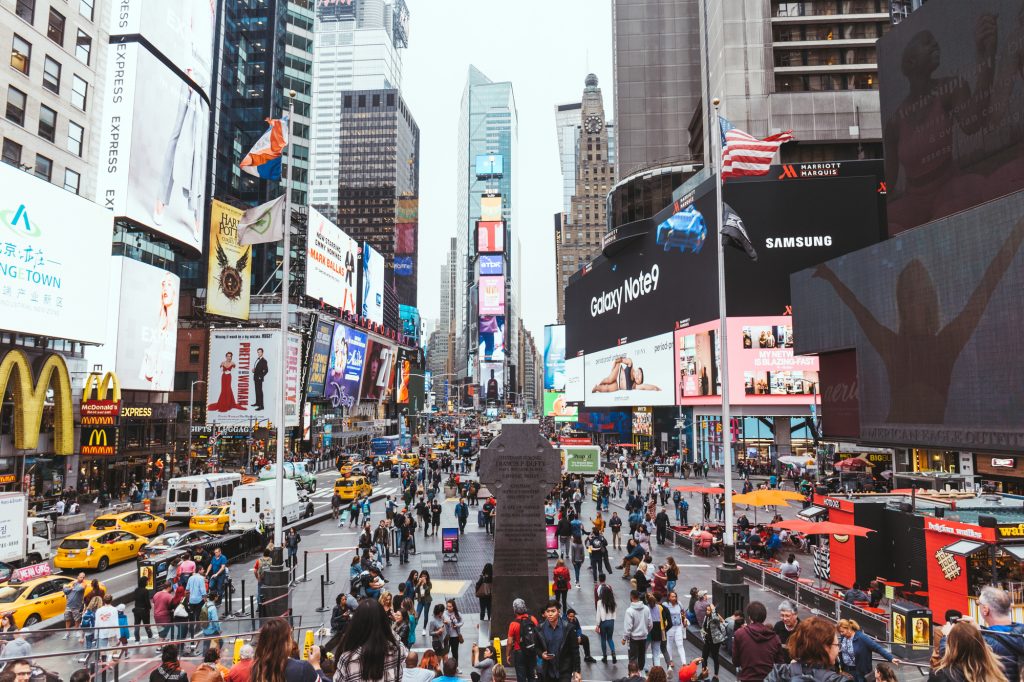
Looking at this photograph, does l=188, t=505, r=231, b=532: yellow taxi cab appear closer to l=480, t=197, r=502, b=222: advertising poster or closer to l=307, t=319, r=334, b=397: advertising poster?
l=307, t=319, r=334, b=397: advertising poster

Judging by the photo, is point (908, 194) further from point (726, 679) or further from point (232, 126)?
point (232, 126)

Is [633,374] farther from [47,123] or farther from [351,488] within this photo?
[47,123]

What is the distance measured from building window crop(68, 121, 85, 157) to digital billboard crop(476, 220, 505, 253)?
4271 inches

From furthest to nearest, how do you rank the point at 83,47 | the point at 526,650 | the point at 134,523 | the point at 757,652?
the point at 83,47
the point at 134,523
the point at 526,650
the point at 757,652

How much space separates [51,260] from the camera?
33688 millimetres

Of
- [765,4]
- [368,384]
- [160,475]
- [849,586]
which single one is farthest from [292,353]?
[765,4]

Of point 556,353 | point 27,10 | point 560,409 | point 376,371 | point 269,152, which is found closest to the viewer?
point 269,152

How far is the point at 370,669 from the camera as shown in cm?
565

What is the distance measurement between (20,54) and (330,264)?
133 ft

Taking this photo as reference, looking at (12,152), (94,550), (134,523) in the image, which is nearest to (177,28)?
(12,152)

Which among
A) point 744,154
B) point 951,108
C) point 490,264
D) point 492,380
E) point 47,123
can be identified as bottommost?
point 492,380

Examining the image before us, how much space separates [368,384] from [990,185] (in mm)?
72486

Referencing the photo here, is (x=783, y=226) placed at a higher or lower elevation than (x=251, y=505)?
higher

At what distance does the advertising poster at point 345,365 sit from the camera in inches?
2822
